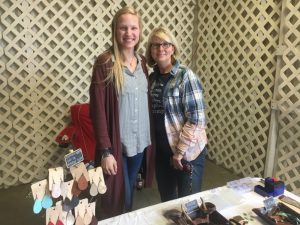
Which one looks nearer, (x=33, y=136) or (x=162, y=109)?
(x=162, y=109)

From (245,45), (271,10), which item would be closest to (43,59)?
(245,45)

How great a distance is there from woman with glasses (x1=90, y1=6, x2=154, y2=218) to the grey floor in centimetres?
68

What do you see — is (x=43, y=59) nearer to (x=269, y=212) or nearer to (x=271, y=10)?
(x=271, y=10)

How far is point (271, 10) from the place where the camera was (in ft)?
7.29

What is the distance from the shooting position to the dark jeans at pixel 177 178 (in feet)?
4.66

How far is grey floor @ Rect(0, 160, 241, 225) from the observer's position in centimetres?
196

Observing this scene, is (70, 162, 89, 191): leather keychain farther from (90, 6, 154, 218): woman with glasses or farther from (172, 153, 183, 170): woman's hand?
(172, 153, 183, 170): woman's hand

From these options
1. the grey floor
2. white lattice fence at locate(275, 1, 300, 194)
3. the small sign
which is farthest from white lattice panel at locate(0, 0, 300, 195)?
the small sign

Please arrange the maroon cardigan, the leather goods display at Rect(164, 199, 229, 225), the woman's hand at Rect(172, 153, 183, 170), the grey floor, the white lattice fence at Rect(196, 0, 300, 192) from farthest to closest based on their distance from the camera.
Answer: the white lattice fence at Rect(196, 0, 300, 192)
the grey floor
the woman's hand at Rect(172, 153, 183, 170)
the maroon cardigan
the leather goods display at Rect(164, 199, 229, 225)

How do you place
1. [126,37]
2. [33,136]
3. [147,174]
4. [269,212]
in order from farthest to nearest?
[33,136] → [147,174] → [126,37] → [269,212]

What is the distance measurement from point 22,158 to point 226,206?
1736mm

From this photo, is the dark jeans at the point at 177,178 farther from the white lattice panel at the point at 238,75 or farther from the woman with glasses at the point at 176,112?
the white lattice panel at the point at 238,75

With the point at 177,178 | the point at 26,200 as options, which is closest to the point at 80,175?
the point at 177,178

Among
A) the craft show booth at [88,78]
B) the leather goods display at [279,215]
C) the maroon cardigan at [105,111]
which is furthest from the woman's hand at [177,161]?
the craft show booth at [88,78]
